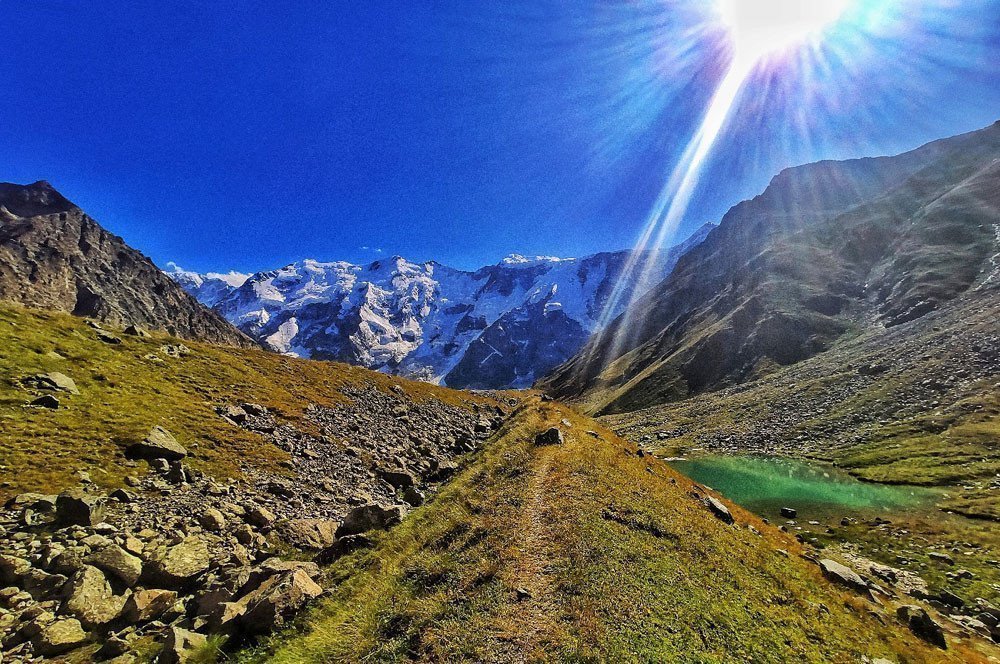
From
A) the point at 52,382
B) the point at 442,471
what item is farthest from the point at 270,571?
the point at 442,471

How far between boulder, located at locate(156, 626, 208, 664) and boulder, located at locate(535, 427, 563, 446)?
23.5m

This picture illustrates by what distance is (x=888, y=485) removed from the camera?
47688mm

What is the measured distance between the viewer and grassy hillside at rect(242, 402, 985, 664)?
11.4 m

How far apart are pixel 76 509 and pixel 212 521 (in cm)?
441

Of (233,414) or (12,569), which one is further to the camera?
(233,414)

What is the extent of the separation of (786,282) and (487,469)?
18574 centimetres

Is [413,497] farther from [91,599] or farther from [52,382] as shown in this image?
[52,382]

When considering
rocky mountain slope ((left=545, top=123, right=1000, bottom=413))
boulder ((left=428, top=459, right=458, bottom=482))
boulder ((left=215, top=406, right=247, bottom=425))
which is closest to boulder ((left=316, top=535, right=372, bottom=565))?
boulder ((left=428, top=459, right=458, bottom=482))

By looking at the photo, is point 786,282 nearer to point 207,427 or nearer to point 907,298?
point 907,298

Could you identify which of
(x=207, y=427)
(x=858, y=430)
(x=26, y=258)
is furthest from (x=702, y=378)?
(x=26, y=258)

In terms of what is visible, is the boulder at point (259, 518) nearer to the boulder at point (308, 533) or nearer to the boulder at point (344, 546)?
the boulder at point (308, 533)

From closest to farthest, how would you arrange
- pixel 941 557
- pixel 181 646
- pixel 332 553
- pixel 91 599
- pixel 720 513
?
pixel 181 646 < pixel 91 599 < pixel 332 553 < pixel 720 513 < pixel 941 557

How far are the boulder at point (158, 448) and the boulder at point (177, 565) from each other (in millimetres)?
6622

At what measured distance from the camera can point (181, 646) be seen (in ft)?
34.3
